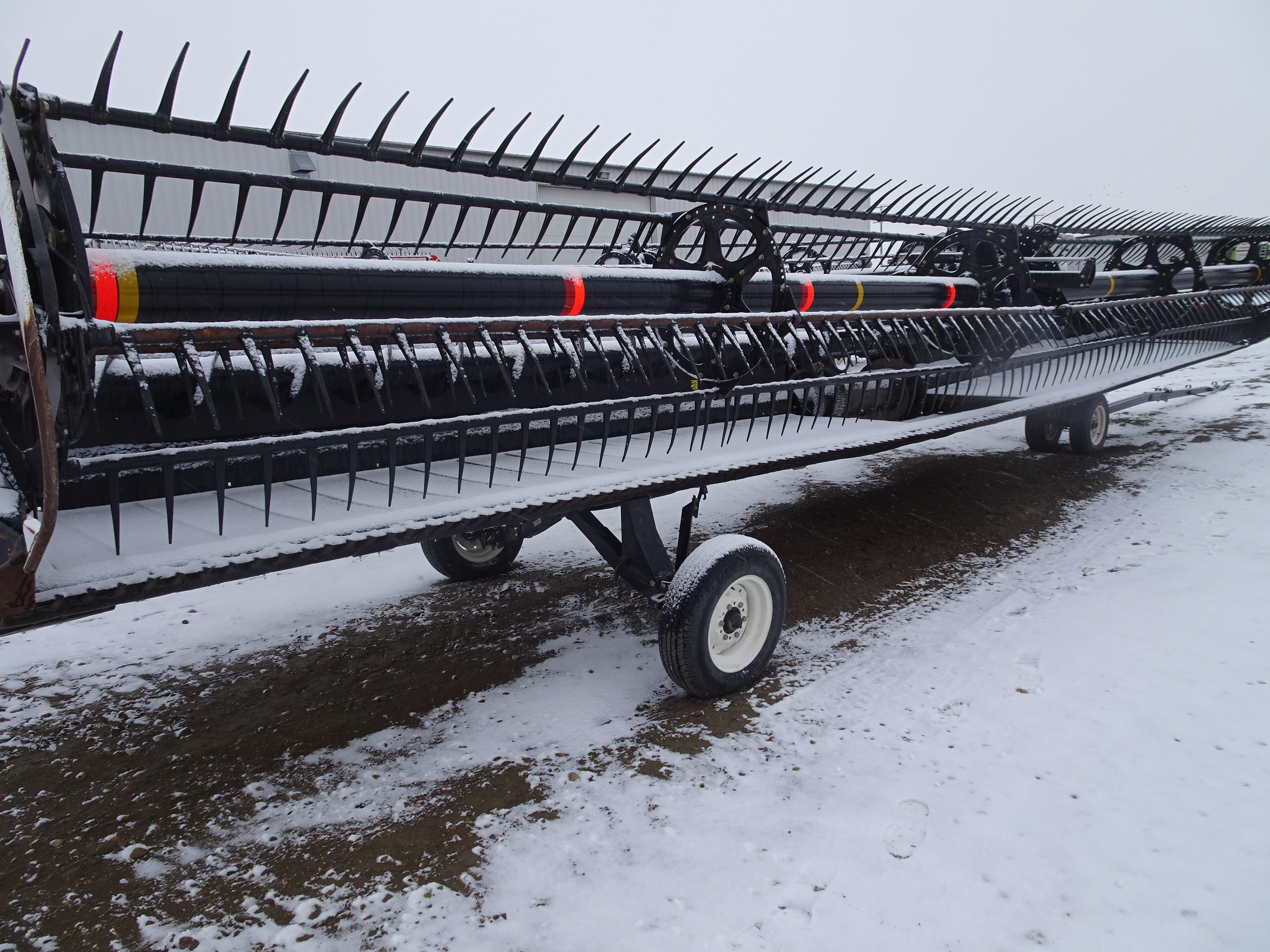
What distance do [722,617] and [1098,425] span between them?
241 inches

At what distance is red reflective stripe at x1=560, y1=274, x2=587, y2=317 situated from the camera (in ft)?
11.9

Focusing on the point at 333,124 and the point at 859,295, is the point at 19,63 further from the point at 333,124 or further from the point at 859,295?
the point at 859,295

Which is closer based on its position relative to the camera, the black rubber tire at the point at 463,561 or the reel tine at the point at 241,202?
the reel tine at the point at 241,202

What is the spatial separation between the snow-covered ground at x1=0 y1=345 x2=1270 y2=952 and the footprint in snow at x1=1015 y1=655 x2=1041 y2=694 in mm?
21

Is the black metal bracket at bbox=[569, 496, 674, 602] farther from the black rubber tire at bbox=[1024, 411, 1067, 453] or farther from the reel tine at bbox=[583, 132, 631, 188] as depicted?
the black rubber tire at bbox=[1024, 411, 1067, 453]

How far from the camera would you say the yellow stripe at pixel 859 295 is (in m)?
5.13

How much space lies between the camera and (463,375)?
2.65m

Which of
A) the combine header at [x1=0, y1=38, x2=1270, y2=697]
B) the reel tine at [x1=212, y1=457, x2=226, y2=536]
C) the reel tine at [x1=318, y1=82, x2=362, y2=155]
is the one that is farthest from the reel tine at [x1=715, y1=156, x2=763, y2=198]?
the reel tine at [x1=212, y1=457, x2=226, y2=536]

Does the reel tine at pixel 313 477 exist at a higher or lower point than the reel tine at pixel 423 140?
lower

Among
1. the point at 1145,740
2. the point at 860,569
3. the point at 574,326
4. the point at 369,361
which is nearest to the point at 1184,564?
the point at 860,569

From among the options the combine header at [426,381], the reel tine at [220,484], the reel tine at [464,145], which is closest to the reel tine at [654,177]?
the combine header at [426,381]

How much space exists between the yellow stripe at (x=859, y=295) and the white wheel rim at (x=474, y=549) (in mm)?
2838

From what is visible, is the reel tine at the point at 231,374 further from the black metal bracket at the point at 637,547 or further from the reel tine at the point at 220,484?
the black metal bracket at the point at 637,547

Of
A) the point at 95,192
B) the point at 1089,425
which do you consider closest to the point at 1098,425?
the point at 1089,425
